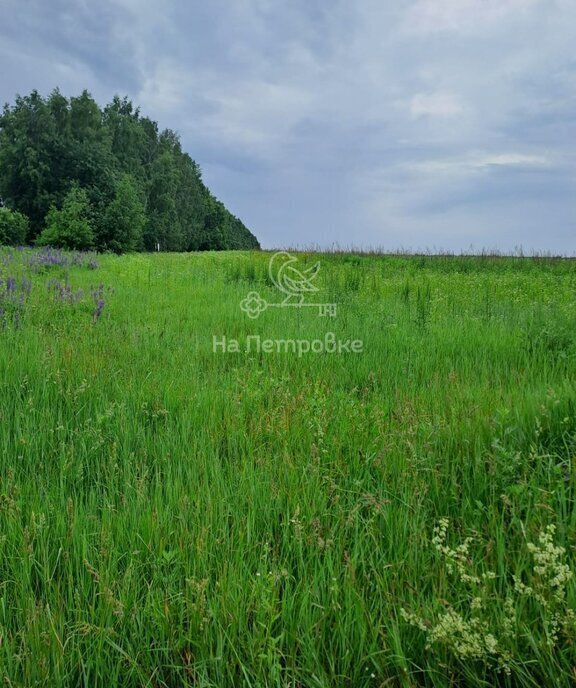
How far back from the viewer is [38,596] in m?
1.65

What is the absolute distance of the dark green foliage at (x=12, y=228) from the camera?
35544 mm

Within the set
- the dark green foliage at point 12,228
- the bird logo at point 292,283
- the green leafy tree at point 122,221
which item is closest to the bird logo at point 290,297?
the bird logo at point 292,283

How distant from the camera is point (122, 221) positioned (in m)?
37.9

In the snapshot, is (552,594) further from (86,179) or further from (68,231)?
(86,179)

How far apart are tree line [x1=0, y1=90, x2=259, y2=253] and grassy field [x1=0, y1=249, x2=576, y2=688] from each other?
100 ft

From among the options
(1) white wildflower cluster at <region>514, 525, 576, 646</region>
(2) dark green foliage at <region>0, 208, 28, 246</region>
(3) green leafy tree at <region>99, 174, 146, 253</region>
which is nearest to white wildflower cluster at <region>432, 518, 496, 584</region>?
(1) white wildflower cluster at <region>514, 525, 576, 646</region>

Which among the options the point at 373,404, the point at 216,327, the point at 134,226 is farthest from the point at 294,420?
the point at 134,226

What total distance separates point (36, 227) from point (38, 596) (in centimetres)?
5182

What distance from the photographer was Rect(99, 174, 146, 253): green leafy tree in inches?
1485

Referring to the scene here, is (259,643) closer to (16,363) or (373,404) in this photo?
(373,404)

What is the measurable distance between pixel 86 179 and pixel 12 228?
30.4 feet

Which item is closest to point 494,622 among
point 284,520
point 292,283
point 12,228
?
point 284,520

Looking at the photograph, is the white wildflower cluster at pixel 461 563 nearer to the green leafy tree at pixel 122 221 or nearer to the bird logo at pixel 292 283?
the bird logo at pixel 292 283

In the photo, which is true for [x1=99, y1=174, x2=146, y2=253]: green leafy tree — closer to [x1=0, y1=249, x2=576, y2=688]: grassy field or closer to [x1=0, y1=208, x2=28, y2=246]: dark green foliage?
[x1=0, y1=208, x2=28, y2=246]: dark green foliage
